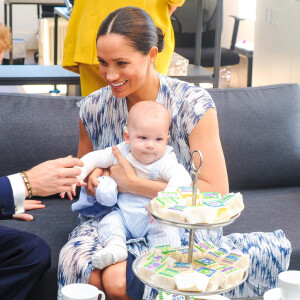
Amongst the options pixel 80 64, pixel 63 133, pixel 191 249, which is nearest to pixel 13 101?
pixel 63 133

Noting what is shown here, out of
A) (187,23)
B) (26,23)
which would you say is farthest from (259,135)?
(26,23)

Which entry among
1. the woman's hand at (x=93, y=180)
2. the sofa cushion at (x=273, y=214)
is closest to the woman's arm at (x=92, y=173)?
the woman's hand at (x=93, y=180)

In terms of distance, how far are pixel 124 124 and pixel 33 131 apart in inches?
21.7

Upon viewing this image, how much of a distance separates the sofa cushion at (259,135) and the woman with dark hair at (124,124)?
596mm

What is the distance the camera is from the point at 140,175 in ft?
6.85

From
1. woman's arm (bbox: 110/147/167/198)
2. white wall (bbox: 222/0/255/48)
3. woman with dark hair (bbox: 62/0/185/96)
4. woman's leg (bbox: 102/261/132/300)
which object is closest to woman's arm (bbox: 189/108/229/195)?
woman's arm (bbox: 110/147/167/198)

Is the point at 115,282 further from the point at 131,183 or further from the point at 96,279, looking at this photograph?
the point at 131,183

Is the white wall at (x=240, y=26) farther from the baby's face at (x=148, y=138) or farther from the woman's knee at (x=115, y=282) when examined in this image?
the woman's knee at (x=115, y=282)

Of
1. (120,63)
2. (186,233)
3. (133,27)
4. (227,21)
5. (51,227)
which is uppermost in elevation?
(133,27)

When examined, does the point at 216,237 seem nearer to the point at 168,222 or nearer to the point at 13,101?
the point at 168,222

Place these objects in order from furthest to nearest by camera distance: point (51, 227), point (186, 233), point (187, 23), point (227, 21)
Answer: point (227, 21) < point (187, 23) < point (51, 227) < point (186, 233)

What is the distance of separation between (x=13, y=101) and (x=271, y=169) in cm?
114

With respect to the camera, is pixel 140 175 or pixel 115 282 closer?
pixel 115 282

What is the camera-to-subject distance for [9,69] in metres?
4.04
